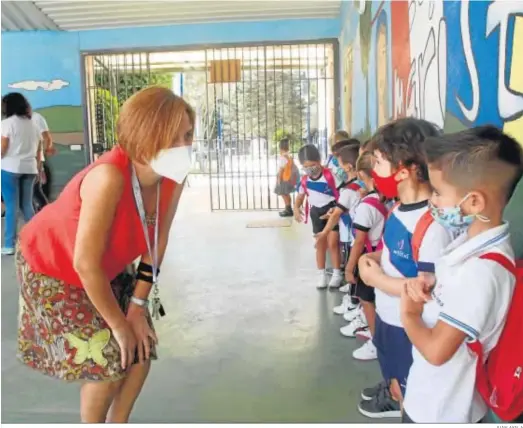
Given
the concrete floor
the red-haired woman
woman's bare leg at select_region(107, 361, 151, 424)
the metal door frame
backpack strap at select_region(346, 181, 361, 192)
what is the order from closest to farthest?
the red-haired woman → woman's bare leg at select_region(107, 361, 151, 424) → the concrete floor → backpack strap at select_region(346, 181, 361, 192) → the metal door frame

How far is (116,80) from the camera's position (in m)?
10.5

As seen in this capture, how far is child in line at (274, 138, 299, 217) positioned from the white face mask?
661 cm

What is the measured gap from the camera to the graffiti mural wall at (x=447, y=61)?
5.64 feet

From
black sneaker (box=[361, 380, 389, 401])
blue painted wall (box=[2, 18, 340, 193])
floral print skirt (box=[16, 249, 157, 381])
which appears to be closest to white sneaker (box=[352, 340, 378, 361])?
black sneaker (box=[361, 380, 389, 401])

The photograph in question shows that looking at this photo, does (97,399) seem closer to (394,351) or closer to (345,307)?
(394,351)

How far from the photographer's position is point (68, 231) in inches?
67.5

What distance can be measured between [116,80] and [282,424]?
9.26 metres

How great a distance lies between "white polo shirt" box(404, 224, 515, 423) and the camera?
48.8 inches

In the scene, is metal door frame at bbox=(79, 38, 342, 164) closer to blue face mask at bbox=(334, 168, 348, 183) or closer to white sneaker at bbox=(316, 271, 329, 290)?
blue face mask at bbox=(334, 168, 348, 183)

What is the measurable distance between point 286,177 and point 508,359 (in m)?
7.15

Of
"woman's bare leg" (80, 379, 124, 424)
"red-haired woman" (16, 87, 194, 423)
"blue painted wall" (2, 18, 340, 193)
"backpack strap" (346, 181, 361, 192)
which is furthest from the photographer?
"blue painted wall" (2, 18, 340, 193)

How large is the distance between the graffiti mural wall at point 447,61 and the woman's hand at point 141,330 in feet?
4.14

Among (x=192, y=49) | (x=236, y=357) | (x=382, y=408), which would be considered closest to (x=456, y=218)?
(x=382, y=408)

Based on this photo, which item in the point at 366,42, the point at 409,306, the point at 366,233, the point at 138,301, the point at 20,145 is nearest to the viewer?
the point at 409,306
